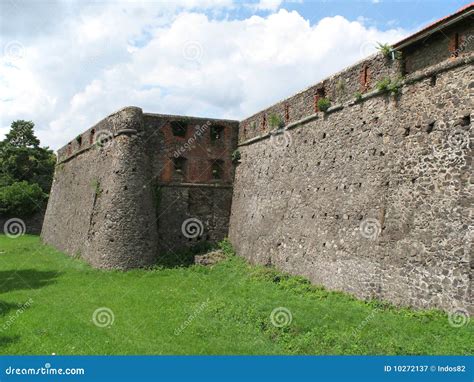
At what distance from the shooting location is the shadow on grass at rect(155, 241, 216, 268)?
20.9 metres

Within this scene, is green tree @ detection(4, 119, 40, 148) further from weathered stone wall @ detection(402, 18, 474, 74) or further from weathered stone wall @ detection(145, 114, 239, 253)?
weathered stone wall @ detection(402, 18, 474, 74)

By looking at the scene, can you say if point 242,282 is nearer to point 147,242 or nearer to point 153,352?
point 147,242

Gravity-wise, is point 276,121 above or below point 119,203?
above

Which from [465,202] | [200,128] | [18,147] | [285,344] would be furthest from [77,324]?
[18,147]

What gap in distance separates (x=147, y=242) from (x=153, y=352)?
11464mm

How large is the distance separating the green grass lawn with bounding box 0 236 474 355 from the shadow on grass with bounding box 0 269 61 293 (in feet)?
0.25
